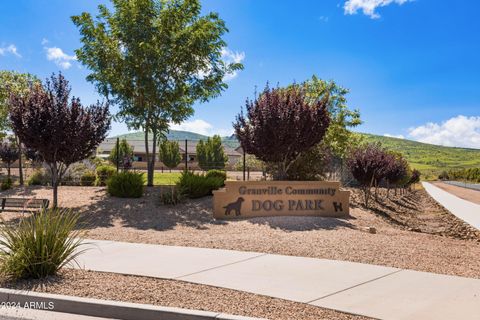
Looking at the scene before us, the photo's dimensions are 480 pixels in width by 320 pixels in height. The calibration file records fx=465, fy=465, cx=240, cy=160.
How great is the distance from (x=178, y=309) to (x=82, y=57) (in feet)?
56.6

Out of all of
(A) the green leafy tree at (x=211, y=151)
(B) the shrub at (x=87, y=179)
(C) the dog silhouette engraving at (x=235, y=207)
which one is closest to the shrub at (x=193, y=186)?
(C) the dog silhouette engraving at (x=235, y=207)

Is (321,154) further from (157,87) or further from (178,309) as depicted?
(178,309)

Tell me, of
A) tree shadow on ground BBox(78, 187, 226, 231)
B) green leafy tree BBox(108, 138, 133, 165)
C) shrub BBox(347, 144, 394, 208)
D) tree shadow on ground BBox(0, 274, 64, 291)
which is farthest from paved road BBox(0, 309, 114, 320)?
green leafy tree BBox(108, 138, 133, 165)

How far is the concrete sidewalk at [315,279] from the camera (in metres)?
5.58

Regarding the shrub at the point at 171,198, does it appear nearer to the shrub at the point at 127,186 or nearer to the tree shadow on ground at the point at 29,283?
the shrub at the point at 127,186

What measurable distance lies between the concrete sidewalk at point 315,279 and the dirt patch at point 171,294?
0.78 feet

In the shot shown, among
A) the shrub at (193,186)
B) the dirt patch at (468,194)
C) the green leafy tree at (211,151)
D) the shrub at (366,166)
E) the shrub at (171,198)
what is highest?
the green leafy tree at (211,151)

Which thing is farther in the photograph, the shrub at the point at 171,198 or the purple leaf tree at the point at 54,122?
the shrub at the point at 171,198

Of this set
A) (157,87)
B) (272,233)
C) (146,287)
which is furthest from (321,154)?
(146,287)

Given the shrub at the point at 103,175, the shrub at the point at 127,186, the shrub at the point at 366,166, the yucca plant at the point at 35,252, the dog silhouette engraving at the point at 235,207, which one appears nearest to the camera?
the yucca plant at the point at 35,252

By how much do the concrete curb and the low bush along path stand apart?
387 centimetres

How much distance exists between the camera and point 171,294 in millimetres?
5992

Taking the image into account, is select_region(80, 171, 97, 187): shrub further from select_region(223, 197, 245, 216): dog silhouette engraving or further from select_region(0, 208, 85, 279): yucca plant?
select_region(0, 208, 85, 279): yucca plant

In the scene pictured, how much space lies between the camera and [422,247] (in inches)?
386
